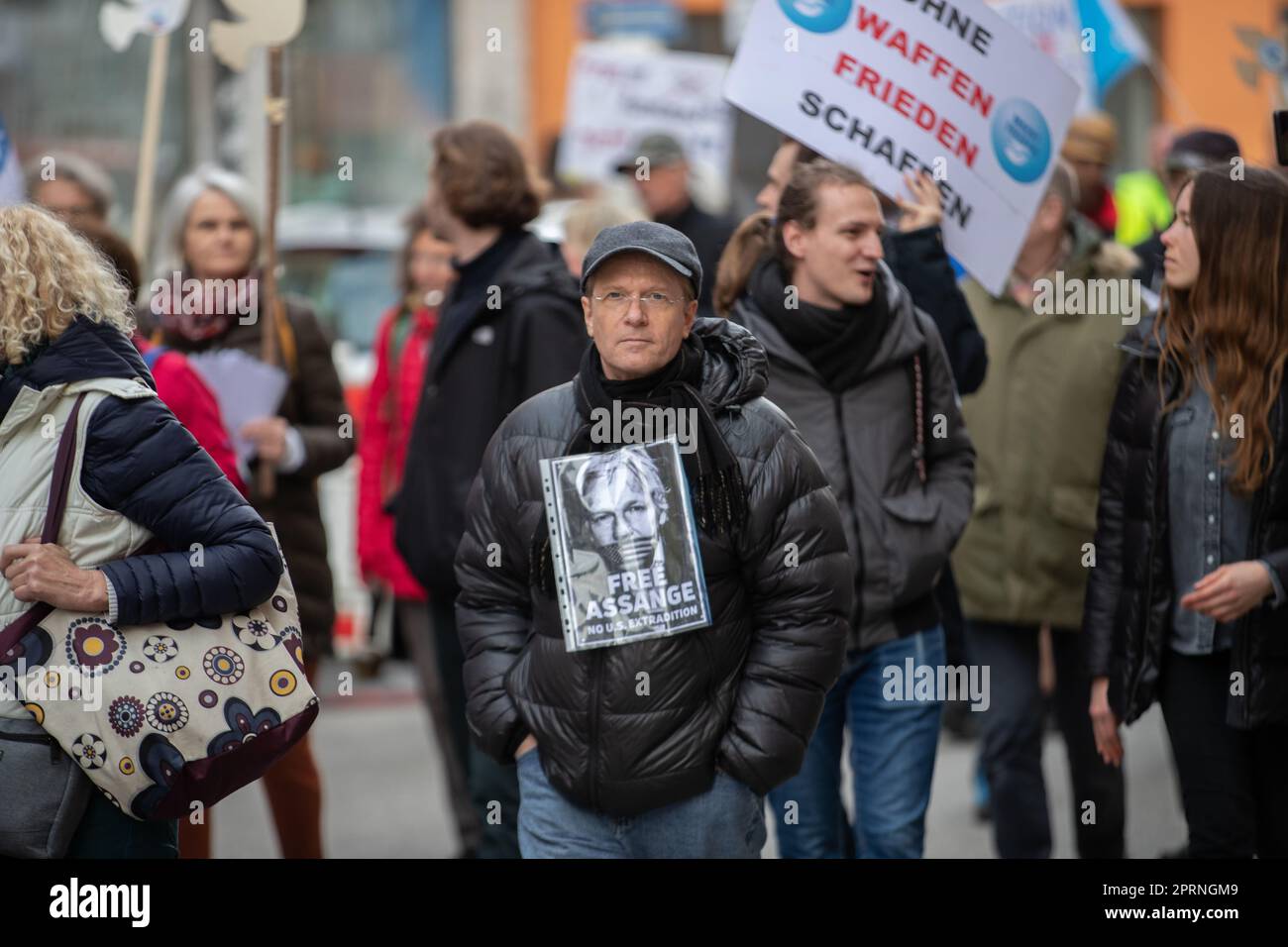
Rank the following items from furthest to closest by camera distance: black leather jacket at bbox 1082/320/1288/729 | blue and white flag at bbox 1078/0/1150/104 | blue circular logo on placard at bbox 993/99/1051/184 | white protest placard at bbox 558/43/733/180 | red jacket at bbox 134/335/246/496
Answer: white protest placard at bbox 558/43/733/180 → blue and white flag at bbox 1078/0/1150/104 → blue circular logo on placard at bbox 993/99/1051/184 → red jacket at bbox 134/335/246/496 → black leather jacket at bbox 1082/320/1288/729

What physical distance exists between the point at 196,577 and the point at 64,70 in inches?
542

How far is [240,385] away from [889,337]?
1.90 m

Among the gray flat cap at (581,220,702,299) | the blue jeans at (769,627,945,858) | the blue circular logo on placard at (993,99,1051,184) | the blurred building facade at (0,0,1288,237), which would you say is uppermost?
the blurred building facade at (0,0,1288,237)

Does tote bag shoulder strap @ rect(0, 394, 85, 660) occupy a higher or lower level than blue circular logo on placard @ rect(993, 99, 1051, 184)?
lower

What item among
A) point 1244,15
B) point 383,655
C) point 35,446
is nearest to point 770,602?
point 35,446

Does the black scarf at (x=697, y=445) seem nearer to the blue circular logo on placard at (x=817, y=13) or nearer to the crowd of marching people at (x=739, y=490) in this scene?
the crowd of marching people at (x=739, y=490)

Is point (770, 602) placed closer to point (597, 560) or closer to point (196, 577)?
point (597, 560)

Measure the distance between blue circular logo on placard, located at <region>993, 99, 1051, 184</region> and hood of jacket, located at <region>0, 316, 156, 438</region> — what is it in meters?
2.41

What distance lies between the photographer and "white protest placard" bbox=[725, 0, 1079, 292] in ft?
16.3

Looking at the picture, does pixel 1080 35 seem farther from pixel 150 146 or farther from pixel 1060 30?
pixel 150 146

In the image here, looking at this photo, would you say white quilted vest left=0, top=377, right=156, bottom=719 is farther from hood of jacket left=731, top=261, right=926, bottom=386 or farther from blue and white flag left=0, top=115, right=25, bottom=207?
blue and white flag left=0, top=115, right=25, bottom=207

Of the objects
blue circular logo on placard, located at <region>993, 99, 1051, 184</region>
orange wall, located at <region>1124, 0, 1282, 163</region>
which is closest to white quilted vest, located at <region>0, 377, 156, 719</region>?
blue circular logo on placard, located at <region>993, 99, 1051, 184</region>

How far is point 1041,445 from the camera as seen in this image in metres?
5.65

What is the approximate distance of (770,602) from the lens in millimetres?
3828
